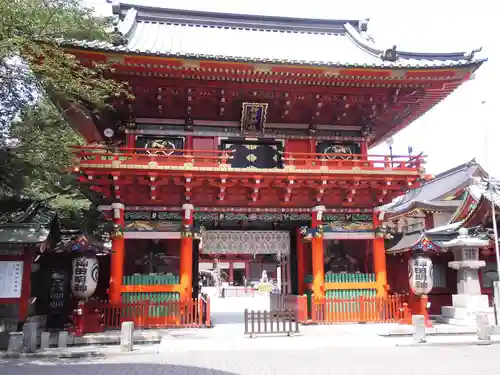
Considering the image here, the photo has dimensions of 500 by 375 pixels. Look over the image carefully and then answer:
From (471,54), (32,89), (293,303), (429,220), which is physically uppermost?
(471,54)

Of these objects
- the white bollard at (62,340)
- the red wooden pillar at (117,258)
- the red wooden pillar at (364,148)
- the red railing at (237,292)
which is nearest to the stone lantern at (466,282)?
the red wooden pillar at (364,148)

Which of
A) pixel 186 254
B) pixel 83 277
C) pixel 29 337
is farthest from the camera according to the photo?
pixel 186 254

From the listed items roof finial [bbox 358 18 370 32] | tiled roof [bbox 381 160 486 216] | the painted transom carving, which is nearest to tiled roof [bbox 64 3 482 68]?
roof finial [bbox 358 18 370 32]

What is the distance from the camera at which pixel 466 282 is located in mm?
15219

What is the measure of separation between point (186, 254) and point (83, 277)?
10.9 ft

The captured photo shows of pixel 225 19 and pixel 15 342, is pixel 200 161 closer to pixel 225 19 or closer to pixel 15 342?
pixel 15 342

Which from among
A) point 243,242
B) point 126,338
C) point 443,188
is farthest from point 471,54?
point 443,188

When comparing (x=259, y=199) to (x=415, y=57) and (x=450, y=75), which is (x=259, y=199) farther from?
(x=415, y=57)

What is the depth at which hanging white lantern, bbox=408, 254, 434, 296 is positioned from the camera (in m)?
14.0

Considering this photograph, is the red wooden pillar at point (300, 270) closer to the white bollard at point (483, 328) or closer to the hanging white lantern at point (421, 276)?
the hanging white lantern at point (421, 276)

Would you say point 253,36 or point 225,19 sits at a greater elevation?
point 225,19

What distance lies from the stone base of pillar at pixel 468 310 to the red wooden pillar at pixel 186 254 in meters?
9.18

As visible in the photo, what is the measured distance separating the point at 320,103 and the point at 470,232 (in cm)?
783

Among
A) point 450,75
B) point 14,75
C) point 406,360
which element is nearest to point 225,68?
point 14,75
